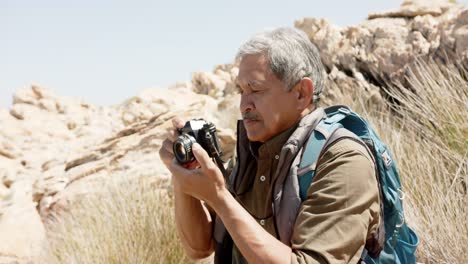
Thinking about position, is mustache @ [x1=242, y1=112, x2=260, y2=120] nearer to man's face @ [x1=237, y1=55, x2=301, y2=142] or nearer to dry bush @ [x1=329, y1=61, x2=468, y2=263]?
man's face @ [x1=237, y1=55, x2=301, y2=142]

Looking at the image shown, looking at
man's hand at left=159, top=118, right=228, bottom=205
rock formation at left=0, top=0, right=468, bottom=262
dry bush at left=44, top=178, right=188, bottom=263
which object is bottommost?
rock formation at left=0, top=0, right=468, bottom=262

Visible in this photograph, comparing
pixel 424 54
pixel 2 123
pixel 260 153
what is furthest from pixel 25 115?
pixel 260 153

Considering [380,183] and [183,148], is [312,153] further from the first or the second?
[183,148]

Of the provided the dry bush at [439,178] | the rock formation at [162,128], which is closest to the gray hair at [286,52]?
the dry bush at [439,178]

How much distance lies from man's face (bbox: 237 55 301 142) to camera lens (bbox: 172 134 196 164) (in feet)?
0.73

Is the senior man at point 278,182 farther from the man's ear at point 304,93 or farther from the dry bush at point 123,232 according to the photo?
the dry bush at point 123,232

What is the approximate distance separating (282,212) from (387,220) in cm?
35

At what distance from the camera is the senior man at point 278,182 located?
1.85 metres

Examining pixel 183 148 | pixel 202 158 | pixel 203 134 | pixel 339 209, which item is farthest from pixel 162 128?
pixel 339 209

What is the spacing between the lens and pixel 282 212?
6.54ft

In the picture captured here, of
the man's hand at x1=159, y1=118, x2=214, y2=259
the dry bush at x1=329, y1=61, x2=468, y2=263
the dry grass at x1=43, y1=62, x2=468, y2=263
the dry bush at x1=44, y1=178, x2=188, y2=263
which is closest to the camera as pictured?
the man's hand at x1=159, y1=118, x2=214, y2=259

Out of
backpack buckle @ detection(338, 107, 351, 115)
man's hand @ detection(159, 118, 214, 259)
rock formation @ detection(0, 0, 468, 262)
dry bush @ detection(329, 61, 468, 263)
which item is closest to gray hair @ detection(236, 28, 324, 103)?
backpack buckle @ detection(338, 107, 351, 115)

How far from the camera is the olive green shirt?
6.02 feet

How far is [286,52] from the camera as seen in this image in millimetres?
2121
